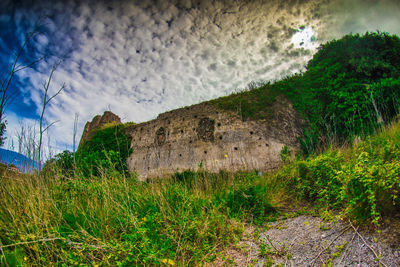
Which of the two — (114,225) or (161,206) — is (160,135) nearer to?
(161,206)

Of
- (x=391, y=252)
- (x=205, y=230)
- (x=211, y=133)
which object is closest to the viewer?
(x=391, y=252)

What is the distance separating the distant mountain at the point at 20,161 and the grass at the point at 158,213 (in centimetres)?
15

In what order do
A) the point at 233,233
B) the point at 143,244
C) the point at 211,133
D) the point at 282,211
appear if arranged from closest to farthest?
the point at 143,244 < the point at 233,233 < the point at 282,211 < the point at 211,133

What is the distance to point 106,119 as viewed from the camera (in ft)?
55.0

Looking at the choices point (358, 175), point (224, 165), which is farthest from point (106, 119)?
point (358, 175)

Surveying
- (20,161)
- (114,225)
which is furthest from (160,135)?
(114,225)

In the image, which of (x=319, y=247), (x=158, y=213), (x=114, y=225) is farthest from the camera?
(x=158, y=213)

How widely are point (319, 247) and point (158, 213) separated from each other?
188cm

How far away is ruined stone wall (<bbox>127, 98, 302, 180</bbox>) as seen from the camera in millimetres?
8641

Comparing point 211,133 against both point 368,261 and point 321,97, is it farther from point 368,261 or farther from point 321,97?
point 368,261

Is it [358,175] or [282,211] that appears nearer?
[358,175]

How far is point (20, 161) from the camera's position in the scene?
3.00 metres

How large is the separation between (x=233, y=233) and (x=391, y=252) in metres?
1.54

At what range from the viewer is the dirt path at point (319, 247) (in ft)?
5.36
